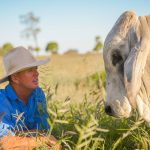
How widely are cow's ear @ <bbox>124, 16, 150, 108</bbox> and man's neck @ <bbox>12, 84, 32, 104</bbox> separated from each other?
1406mm

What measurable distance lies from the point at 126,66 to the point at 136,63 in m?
0.11

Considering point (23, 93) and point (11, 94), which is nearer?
point (11, 94)

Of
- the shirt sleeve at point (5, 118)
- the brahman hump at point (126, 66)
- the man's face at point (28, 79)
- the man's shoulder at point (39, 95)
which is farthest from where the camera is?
the man's shoulder at point (39, 95)

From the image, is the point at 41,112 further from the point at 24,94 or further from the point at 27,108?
the point at 24,94

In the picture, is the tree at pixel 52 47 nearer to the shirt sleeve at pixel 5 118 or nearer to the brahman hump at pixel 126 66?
the shirt sleeve at pixel 5 118

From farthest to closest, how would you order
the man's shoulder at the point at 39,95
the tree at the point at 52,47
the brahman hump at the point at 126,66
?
the tree at the point at 52,47
the man's shoulder at the point at 39,95
the brahman hump at the point at 126,66

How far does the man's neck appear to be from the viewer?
5.07 metres

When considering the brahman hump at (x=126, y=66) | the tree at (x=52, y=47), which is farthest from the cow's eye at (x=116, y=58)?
the tree at (x=52, y=47)

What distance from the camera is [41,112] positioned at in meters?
4.95

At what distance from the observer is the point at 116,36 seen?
14.0 ft

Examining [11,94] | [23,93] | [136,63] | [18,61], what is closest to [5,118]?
[11,94]

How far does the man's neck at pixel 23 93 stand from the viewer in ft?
16.6

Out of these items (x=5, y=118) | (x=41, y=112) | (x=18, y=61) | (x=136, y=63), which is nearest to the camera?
(x=136, y=63)

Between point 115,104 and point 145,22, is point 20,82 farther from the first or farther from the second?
point 145,22
